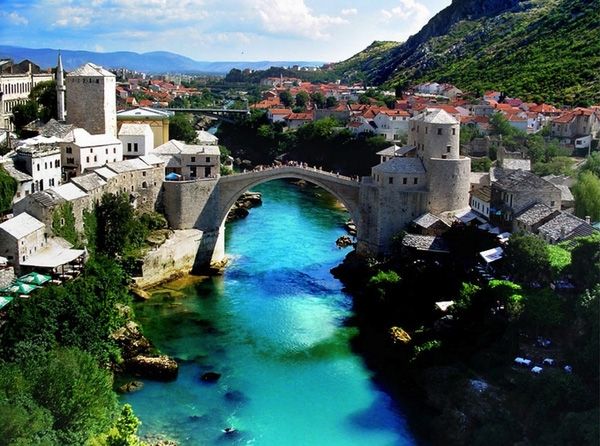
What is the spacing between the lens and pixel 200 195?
3178 cm

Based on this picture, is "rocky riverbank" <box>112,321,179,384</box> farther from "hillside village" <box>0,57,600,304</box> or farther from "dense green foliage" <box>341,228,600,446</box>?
"dense green foliage" <box>341,228,600,446</box>

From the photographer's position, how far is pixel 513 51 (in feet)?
223

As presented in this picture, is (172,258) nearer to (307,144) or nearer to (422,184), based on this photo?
(422,184)

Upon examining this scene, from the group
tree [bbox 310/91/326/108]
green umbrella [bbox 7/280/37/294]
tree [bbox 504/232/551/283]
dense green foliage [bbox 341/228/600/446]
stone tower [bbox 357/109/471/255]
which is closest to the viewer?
dense green foliage [bbox 341/228/600/446]

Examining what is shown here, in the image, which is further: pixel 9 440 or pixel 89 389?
pixel 89 389

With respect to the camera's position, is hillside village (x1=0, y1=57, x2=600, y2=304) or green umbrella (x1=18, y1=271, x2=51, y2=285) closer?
green umbrella (x1=18, y1=271, x2=51, y2=285)

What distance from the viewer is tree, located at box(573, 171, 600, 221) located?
26.5 meters

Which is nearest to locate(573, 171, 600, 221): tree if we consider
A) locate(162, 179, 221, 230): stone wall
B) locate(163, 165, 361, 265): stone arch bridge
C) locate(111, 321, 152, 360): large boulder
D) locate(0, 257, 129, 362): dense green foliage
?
locate(163, 165, 361, 265): stone arch bridge

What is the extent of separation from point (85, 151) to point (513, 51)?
160 ft

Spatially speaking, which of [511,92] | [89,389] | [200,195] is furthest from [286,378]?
[511,92]

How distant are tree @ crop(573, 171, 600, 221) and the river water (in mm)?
9123

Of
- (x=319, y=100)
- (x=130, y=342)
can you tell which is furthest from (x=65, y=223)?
(x=319, y=100)

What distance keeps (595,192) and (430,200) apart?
6.07 metres

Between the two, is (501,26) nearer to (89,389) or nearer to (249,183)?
(249,183)
